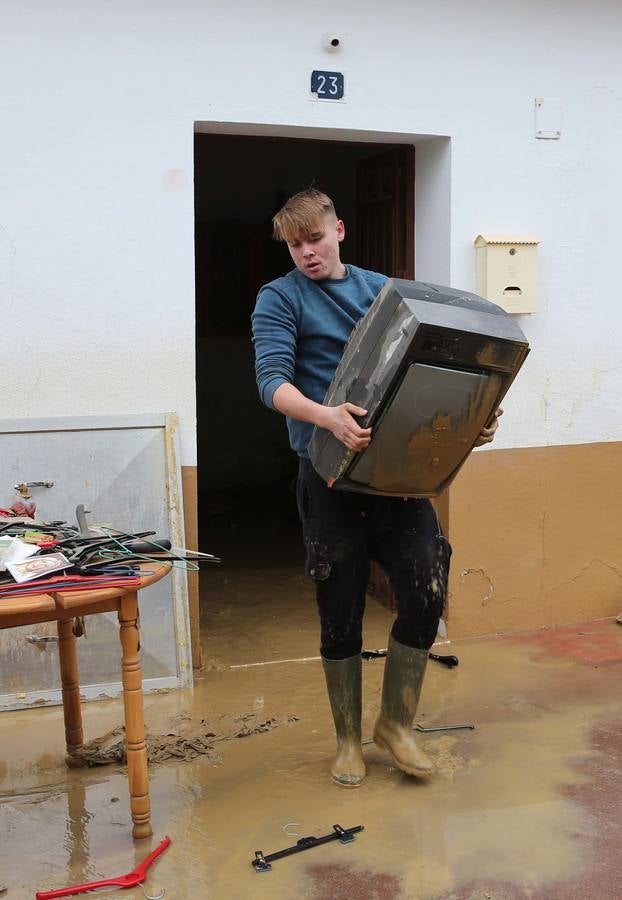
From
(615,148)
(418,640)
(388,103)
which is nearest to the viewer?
(418,640)

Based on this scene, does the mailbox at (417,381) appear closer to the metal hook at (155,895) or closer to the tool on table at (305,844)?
the tool on table at (305,844)

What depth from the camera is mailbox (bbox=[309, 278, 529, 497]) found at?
2.81m

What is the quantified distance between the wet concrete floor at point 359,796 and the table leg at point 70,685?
112 millimetres

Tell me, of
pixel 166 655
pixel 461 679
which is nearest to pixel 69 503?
pixel 166 655

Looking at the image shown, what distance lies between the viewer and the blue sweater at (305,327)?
3.17 m

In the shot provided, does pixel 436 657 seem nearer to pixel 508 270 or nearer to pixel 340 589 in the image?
pixel 340 589

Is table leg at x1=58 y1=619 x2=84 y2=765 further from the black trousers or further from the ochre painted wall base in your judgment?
the ochre painted wall base

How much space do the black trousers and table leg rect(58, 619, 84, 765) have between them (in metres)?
0.88

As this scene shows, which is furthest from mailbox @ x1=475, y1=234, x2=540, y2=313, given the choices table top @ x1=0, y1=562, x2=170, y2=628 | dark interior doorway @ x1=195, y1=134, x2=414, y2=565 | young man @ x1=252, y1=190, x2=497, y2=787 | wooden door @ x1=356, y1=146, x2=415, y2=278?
dark interior doorway @ x1=195, y1=134, x2=414, y2=565

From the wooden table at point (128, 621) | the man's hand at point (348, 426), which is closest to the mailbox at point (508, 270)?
the man's hand at point (348, 426)

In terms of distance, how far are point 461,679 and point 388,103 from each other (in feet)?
8.49

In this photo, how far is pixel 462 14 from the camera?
4.62m

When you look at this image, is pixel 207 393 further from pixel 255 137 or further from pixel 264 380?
pixel 264 380

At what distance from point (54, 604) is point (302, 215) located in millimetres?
1380
